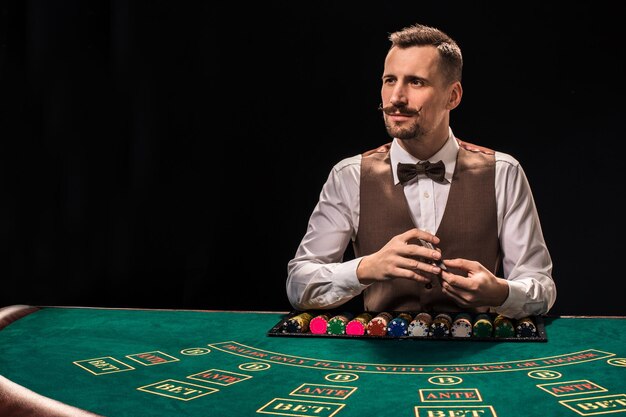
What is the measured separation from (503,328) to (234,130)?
2144mm

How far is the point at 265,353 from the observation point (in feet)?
7.29

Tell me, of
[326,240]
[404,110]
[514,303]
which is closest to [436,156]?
[404,110]

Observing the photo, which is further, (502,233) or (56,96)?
(56,96)

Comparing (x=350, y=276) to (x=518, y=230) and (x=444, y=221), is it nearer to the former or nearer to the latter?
(x=444, y=221)

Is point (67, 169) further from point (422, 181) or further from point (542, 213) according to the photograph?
point (542, 213)

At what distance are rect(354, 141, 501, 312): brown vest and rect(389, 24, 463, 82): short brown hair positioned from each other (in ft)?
1.12

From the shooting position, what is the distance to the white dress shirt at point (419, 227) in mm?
2883

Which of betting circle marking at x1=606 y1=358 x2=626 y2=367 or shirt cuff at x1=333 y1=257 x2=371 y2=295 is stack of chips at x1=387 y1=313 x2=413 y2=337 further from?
betting circle marking at x1=606 y1=358 x2=626 y2=367

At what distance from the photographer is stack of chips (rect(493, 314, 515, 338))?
96.0 inches

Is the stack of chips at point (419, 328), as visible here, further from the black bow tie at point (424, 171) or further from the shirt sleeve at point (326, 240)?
the black bow tie at point (424, 171)

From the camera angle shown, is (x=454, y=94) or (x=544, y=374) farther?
(x=454, y=94)

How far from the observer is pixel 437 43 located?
3.09m

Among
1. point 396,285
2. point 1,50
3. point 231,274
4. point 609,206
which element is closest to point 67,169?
point 1,50

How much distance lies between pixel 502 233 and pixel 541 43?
46.7 inches
